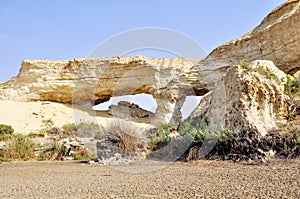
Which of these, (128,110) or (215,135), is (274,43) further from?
(215,135)

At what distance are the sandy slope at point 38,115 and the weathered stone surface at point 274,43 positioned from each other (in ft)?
28.9

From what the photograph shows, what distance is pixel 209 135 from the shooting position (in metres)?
7.62

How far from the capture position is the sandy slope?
21594 millimetres

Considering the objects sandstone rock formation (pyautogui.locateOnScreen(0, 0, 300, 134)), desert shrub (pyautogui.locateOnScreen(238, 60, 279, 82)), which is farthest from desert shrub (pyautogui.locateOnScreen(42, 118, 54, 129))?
desert shrub (pyautogui.locateOnScreen(238, 60, 279, 82))

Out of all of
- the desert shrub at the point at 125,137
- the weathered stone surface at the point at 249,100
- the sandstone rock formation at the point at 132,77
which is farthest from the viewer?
the sandstone rock formation at the point at 132,77

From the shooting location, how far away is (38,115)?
22672 mm

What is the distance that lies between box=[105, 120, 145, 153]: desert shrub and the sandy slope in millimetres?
11883

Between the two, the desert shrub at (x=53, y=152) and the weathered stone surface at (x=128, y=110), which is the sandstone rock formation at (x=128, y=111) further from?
the desert shrub at (x=53, y=152)

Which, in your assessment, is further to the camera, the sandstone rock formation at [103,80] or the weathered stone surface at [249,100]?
the sandstone rock formation at [103,80]

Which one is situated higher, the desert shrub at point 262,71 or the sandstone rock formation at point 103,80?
the sandstone rock formation at point 103,80

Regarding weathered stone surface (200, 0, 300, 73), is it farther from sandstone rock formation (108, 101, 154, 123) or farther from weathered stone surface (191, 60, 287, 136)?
weathered stone surface (191, 60, 287, 136)

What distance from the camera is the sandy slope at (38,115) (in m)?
21.6

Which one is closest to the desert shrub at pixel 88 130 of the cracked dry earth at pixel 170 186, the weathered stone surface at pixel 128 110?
the weathered stone surface at pixel 128 110

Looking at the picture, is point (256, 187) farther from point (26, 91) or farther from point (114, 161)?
point (26, 91)
